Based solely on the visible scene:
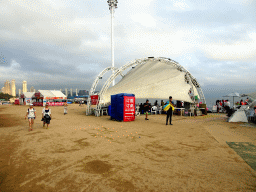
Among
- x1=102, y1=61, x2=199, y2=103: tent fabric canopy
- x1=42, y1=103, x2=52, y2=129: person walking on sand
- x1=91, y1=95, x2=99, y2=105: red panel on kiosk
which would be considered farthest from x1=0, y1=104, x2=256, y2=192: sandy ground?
x1=102, y1=61, x2=199, y2=103: tent fabric canopy

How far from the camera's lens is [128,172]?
3.83 metres

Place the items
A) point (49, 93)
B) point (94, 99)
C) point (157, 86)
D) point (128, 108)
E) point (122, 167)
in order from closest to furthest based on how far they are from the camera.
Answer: point (122, 167) → point (128, 108) → point (94, 99) → point (157, 86) → point (49, 93)

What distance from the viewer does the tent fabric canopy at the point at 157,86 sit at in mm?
17641

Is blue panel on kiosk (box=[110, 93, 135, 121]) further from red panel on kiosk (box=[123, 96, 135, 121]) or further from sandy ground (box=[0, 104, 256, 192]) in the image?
sandy ground (box=[0, 104, 256, 192])

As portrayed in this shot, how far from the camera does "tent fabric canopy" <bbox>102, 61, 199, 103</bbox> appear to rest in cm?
1764

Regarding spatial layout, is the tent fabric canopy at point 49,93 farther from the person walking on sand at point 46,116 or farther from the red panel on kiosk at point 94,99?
the person walking on sand at point 46,116

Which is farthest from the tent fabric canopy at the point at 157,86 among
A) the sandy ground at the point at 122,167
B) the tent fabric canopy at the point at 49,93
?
the tent fabric canopy at the point at 49,93

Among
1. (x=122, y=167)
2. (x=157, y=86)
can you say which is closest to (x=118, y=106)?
(x=157, y=86)

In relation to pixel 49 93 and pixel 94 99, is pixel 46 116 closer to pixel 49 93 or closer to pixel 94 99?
pixel 94 99

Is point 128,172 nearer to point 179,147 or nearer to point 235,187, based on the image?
point 235,187

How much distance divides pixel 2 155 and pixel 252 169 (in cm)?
787

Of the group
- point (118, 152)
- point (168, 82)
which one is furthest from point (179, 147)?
point (168, 82)

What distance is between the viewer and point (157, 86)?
58.7 ft

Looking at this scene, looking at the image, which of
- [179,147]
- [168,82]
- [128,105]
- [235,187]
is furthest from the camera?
[168,82]
